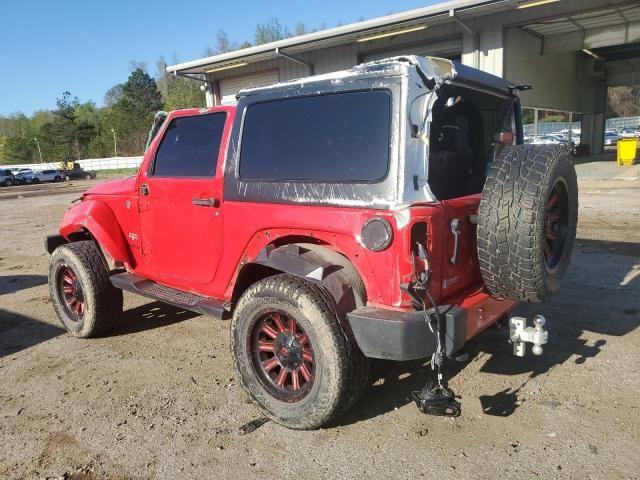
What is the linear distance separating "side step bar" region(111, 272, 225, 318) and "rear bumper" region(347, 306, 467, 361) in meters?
1.20

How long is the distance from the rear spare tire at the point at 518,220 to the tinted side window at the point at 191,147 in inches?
77.6

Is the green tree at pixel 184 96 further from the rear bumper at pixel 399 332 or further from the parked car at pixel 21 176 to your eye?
the rear bumper at pixel 399 332

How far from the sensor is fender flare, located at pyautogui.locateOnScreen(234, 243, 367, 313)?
2.83 metres

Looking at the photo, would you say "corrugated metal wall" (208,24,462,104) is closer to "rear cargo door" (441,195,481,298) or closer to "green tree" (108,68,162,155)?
"rear cargo door" (441,195,481,298)

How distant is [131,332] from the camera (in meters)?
4.97

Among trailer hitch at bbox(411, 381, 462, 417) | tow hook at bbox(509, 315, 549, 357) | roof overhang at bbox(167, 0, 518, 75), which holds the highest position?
roof overhang at bbox(167, 0, 518, 75)

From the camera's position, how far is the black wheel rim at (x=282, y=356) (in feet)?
10.1

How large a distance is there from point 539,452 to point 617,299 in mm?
3065

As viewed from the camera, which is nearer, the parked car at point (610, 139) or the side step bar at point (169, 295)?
the side step bar at point (169, 295)

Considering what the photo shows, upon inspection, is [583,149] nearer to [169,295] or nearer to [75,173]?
[169,295]

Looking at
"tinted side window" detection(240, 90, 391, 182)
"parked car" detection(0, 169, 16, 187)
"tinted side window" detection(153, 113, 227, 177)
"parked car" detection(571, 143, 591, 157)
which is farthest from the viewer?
"parked car" detection(0, 169, 16, 187)

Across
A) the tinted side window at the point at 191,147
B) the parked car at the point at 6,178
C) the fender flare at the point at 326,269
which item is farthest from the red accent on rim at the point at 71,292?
the parked car at the point at 6,178

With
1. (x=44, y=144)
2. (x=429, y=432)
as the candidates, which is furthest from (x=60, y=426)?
(x=44, y=144)

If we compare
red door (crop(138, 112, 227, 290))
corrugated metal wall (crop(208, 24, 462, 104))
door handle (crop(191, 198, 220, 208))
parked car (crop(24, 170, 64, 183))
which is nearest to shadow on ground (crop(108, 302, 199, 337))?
red door (crop(138, 112, 227, 290))
